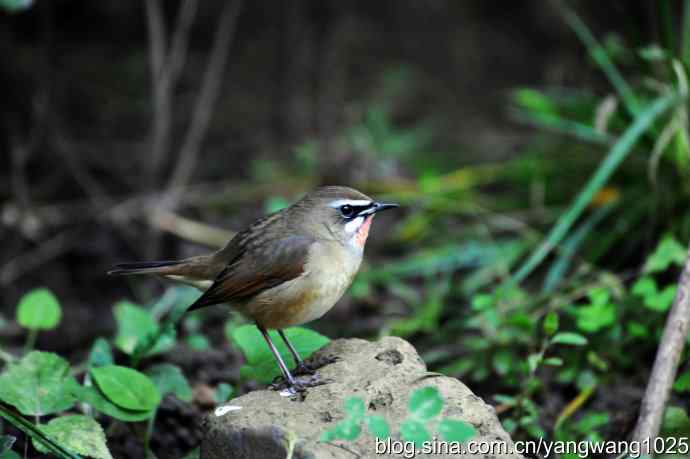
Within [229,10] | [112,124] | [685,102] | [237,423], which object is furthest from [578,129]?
[112,124]

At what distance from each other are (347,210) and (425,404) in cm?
165

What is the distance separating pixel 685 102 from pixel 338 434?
12.9 feet

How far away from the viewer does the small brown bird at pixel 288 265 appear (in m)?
4.05

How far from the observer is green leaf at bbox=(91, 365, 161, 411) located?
377 cm

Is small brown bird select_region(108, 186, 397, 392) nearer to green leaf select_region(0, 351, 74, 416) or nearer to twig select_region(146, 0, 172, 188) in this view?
green leaf select_region(0, 351, 74, 416)

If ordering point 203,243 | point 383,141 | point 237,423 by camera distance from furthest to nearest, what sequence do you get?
point 383,141 < point 203,243 < point 237,423

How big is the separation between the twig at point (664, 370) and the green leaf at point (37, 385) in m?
2.34

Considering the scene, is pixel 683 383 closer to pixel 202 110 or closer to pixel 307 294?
pixel 307 294

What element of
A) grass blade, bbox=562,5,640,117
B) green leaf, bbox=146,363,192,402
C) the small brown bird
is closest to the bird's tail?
the small brown bird

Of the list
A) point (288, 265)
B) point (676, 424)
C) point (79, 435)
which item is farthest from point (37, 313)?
point (676, 424)

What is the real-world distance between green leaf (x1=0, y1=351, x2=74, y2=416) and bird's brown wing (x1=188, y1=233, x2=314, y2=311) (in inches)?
26.0

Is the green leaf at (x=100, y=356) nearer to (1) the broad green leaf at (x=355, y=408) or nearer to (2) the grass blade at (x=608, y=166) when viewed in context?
(1) the broad green leaf at (x=355, y=408)

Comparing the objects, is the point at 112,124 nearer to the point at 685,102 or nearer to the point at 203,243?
the point at 203,243

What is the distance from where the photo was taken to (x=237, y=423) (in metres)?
3.26
